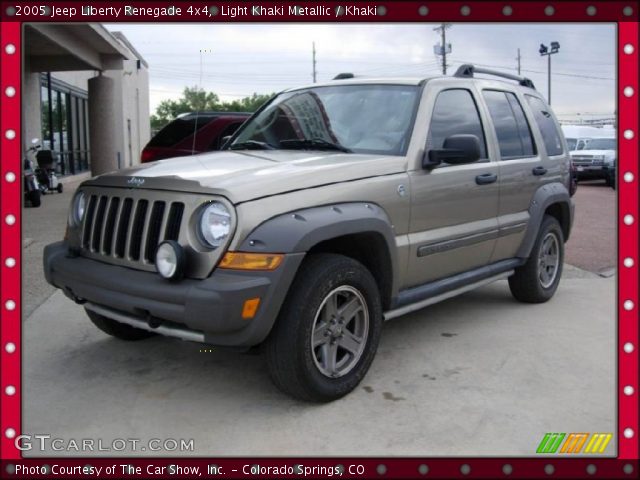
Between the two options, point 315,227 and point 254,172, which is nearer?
point 315,227

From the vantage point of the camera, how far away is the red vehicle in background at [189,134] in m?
10.1

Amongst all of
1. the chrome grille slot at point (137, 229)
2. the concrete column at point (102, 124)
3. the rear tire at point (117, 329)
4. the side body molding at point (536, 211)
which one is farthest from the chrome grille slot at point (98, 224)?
the concrete column at point (102, 124)

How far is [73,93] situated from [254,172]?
21491 millimetres

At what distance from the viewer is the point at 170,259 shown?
10.7 ft

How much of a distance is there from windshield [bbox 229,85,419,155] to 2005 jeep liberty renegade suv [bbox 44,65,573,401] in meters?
0.01

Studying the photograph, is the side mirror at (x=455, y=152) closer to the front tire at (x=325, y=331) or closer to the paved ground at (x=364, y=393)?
the front tire at (x=325, y=331)

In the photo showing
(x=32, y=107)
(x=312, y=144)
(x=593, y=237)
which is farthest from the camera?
(x=32, y=107)

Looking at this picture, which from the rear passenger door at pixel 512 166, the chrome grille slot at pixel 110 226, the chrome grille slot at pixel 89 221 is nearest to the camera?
the chrome grille slot at pixel 110 226

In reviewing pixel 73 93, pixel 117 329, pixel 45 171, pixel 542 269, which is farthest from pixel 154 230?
pixel 73 93

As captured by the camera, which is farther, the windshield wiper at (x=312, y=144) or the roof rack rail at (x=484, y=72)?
the roof rack rail at (x=484, y=72)

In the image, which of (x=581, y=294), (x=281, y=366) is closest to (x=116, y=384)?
(x=281, y=366)

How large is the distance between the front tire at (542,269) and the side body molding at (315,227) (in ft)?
7.44

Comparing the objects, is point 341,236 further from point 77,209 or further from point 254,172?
point 77,209

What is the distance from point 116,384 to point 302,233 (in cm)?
162
